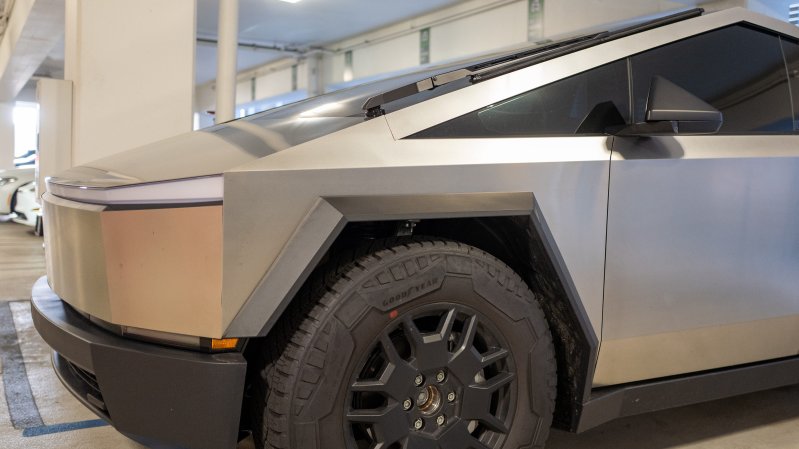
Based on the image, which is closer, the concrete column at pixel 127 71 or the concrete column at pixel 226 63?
the concrete column at pixel 127 71

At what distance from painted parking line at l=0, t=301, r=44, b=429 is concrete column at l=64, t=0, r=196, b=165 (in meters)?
1.70

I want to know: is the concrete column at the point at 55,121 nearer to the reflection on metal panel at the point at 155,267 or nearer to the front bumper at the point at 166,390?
the reflection on metal panel at the point at 155,267

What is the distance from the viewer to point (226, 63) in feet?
18.3

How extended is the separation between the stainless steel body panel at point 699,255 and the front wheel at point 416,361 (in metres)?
→ 0.29

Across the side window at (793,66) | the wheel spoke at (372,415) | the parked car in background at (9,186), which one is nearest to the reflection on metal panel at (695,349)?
the wheel spoke at (372,415)

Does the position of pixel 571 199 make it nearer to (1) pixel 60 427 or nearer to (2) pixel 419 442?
(2) pixel 419 442

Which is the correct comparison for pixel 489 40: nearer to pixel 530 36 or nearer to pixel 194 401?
pixel 530 36

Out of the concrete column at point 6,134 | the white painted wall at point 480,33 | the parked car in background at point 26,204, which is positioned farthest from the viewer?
the concrete column at point 6,134

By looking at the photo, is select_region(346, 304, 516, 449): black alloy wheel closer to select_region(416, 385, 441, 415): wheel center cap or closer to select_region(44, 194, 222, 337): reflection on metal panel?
select_region(416, 385, 441, 415): wheel center cap

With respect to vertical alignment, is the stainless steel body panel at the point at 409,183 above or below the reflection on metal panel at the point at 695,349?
above

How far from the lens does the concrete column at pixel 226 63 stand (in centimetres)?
555

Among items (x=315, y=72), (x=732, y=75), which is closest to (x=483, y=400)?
(x=732, y=75)

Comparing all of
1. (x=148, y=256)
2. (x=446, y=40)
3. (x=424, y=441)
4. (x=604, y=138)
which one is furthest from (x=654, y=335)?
(x=446, y=40)

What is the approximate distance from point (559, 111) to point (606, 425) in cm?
133
